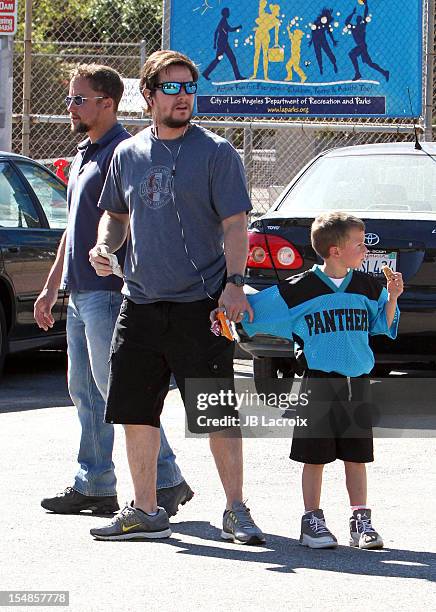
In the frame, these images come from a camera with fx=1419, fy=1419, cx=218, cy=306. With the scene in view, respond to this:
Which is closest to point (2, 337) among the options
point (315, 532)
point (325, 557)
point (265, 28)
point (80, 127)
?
point (80, 127)

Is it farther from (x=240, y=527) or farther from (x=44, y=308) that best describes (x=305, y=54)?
(x=240, y=527)

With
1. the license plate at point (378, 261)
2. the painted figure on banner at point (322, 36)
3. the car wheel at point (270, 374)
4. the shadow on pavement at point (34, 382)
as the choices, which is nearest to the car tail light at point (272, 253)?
the license plate at point (378, 261)

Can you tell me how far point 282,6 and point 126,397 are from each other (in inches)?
297

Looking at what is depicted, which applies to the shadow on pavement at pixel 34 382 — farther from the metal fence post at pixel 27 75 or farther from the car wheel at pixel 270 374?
the metal fence post at pixel 27 75

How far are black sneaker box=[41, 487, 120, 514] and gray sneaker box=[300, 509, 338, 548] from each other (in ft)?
3.28

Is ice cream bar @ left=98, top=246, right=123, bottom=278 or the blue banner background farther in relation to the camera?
the blue banner background

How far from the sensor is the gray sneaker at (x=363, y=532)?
219 inches

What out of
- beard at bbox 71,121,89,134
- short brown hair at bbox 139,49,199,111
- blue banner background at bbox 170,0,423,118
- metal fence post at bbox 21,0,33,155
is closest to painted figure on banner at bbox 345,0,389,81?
blue banner background at bbox 170,0,423,118

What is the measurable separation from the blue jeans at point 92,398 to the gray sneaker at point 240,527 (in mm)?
510

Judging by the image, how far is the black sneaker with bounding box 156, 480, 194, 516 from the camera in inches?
240

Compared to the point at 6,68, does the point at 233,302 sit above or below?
below

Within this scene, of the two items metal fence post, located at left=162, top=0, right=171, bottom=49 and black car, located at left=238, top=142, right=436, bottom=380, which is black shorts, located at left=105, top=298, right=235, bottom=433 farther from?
metal fence post, located at left=162, top=0, right=171, bottom=49

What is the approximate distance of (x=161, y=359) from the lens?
5.73 meters

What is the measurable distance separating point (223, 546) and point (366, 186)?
4.05 meters
